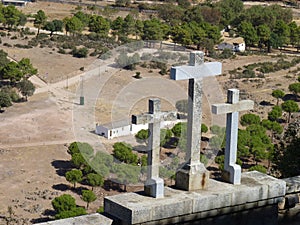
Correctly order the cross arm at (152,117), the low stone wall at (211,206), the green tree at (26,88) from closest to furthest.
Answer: the low stone wall at (211,206) → the cross arm at (152,117) → the green tree at (26,88)

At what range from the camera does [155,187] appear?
7.06 m

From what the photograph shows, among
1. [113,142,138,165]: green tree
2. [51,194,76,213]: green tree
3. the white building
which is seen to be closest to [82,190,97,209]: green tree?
[51,194,76,213]: green tree

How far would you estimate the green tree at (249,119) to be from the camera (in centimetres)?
4784

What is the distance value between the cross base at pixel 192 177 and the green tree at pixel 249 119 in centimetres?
4073

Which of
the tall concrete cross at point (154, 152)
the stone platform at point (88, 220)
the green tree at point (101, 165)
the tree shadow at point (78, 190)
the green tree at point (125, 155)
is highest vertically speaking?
the tall concrete cross at point (154, 152)

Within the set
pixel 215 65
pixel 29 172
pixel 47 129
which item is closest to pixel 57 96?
pixel 47 129

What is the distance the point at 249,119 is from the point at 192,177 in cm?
4087

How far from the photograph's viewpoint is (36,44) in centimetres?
7019

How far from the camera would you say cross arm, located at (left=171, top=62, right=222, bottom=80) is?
7.11 metres

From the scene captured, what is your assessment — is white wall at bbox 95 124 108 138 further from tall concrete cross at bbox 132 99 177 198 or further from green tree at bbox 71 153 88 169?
tall concrete cross at bbox 132 99 177 198

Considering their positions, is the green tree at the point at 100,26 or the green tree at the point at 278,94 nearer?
the green tree at the point at 278,94

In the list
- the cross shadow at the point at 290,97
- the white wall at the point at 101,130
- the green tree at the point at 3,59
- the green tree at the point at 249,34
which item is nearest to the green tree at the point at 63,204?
the white wall at the point at 101,130

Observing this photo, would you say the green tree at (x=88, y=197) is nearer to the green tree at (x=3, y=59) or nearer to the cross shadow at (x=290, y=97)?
the cross shadow at (x=290, y=97)

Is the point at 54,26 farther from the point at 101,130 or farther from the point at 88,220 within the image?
the point at 88,220
